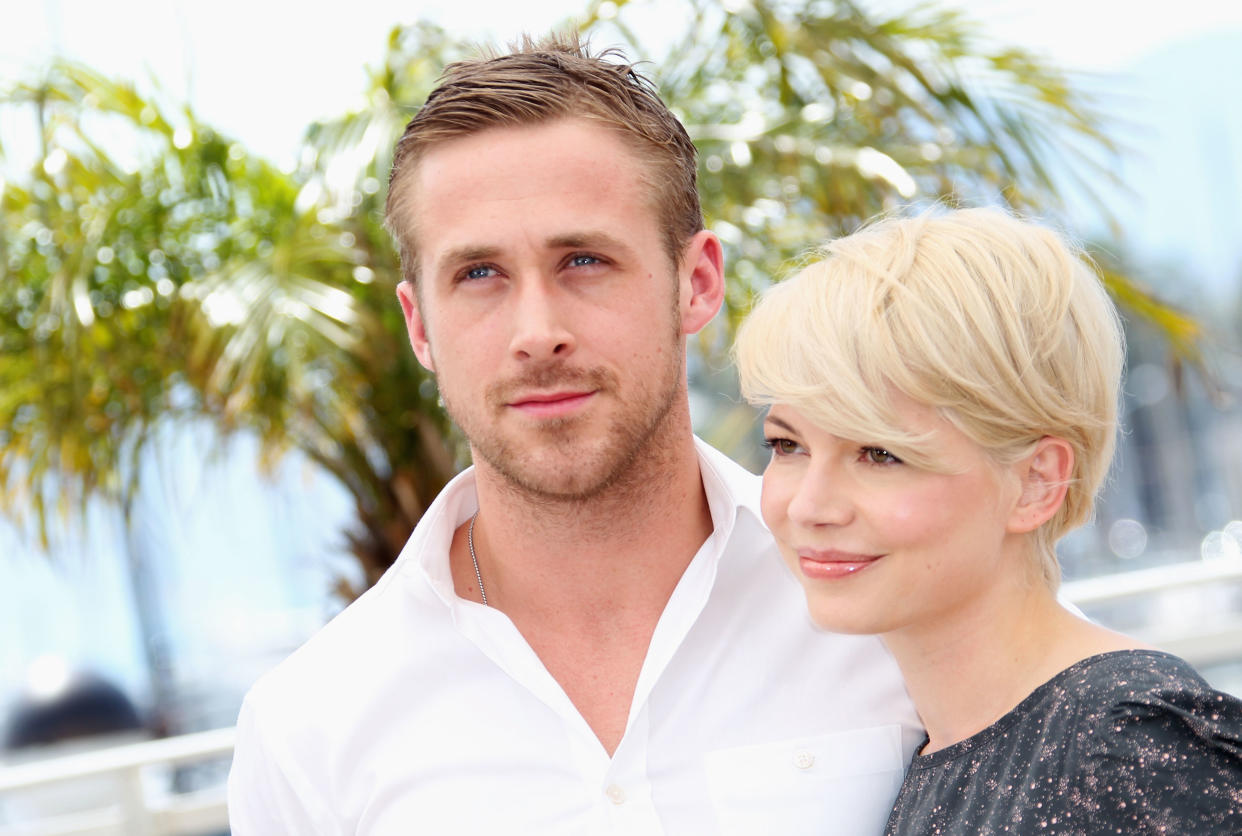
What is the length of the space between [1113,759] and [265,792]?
994 millimetres

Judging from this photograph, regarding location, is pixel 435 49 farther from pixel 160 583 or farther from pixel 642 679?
pixel 160 583

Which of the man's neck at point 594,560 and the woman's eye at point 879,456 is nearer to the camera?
the woman's eye at point 879,456

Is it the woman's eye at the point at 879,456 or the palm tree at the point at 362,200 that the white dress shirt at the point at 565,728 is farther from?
the palm tree at the point at 362,200

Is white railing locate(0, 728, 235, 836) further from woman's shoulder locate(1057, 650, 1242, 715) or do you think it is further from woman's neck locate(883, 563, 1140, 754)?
woman's shoulder locate(1057, 650, 1242, 715)

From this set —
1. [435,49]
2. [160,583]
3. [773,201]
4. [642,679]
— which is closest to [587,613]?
[642,679]

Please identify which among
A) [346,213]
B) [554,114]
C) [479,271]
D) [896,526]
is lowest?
[346,213]

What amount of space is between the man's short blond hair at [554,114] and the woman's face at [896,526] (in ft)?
1.49

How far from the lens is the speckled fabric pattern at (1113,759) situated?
1000mm

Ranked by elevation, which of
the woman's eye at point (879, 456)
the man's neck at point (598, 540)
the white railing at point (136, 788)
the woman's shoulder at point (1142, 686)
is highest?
the woman's eye at point (879, 456)

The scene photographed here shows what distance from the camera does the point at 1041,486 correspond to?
3.93ft

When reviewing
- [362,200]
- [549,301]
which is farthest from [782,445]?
[362,200]

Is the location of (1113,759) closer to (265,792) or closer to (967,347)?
(967,347)

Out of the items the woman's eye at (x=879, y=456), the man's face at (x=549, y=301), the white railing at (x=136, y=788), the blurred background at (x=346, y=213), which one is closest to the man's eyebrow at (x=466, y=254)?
the man's face at (x=549, y=301)

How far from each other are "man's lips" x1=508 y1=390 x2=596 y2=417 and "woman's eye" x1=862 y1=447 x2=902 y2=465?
39 centimetres
